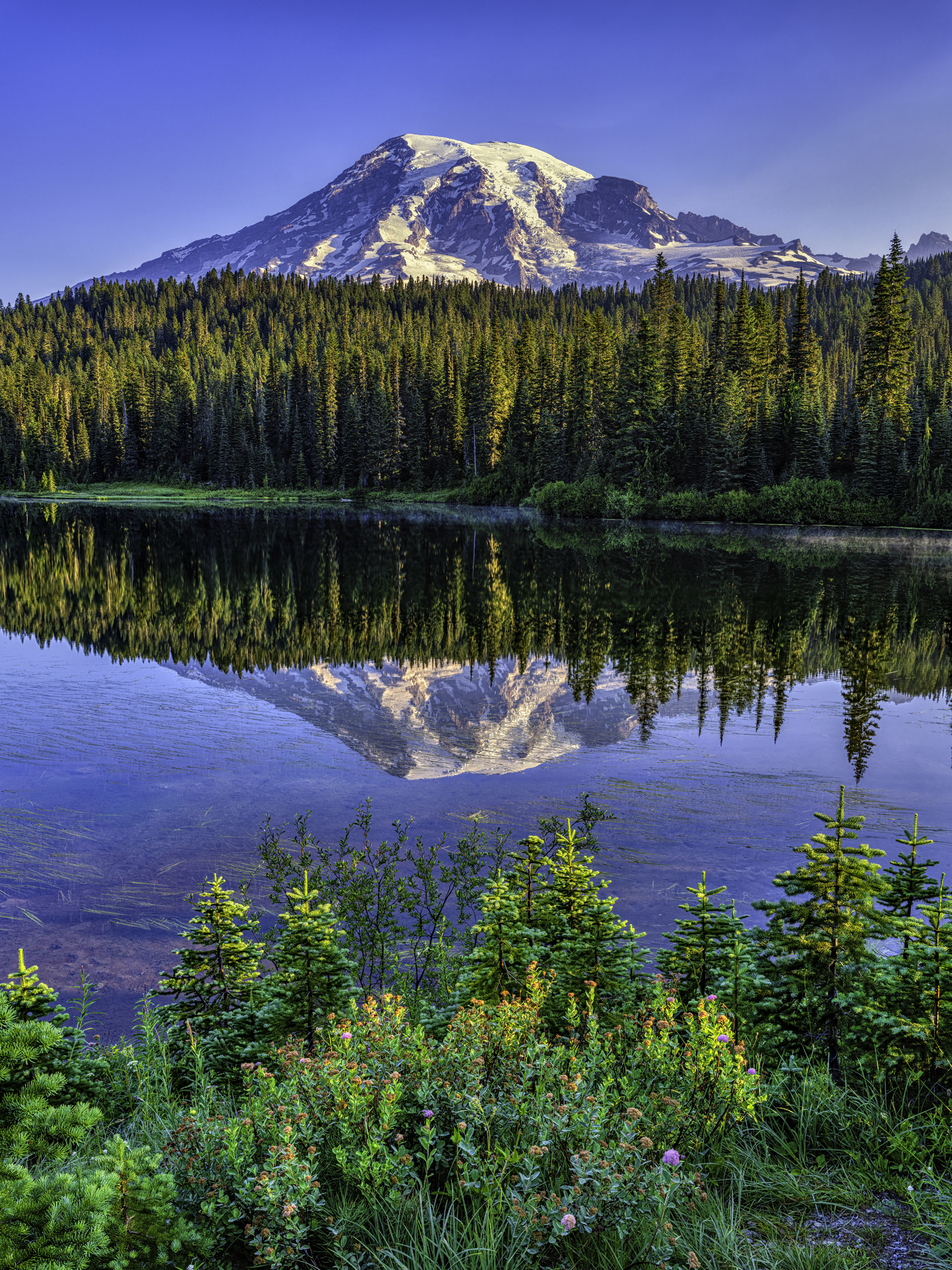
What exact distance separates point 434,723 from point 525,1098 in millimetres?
13282

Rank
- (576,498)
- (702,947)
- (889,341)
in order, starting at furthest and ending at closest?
(576,498)
(889,341)
(702,947)

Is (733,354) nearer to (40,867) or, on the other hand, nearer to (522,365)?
(522,365)

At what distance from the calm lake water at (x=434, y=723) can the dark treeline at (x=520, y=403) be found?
43649 millimetres

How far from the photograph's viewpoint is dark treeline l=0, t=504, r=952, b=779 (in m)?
22.0

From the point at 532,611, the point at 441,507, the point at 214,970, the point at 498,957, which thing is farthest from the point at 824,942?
the point at 441,507

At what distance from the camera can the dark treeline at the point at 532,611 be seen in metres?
22.0

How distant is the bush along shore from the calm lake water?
A: 2229 millimetres

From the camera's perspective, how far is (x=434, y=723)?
1762cm

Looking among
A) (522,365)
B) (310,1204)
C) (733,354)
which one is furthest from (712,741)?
(522,365)

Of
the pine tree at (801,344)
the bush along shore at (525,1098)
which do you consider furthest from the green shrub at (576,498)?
the bush along shore at (525,1098)

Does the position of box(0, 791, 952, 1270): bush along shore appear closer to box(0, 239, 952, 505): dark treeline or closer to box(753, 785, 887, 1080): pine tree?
box(753, 785, 887, 1080): pine tree

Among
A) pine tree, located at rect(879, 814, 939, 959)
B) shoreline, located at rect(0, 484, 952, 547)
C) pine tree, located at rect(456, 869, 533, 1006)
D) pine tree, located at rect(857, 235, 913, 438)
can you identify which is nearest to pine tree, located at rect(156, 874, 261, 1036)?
pine tree, located at rect(456, 869, 533, 1006)

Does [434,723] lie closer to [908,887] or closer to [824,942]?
[908,887]

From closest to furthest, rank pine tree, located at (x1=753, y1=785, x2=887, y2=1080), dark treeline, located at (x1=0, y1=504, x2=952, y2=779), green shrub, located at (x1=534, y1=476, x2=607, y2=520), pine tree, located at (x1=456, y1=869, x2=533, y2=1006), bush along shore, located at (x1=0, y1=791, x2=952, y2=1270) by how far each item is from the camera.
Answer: bush along shore, located at (x1=0, y1=791, x2=952, y2=1270)
pine tree, located at (x1=753, y1=785, x2=887, y2=1080)
pine tree, located at (x1=456, y1=869, x2=533, y2=1006)
dark treeline, located at (x1=0, y1=504, x2=952, y2=779)
green shrub, located at (x1=534, y1=476, x2=607, y2=520)
